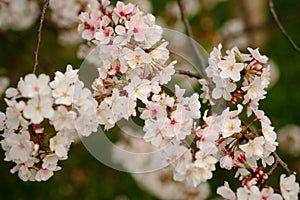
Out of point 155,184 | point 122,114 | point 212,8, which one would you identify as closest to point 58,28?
point 155,184

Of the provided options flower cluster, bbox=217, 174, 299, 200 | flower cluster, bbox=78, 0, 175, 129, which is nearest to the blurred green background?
flower cluster, bbox=78, 0, 175, 129

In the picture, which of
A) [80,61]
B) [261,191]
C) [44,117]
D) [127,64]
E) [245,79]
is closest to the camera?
[44,117]

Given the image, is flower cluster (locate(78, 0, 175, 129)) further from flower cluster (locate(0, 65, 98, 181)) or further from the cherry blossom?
the cherry blossom

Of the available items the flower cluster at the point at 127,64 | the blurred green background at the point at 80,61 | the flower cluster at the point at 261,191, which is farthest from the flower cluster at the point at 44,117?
the blurred green background at the point at 80,61

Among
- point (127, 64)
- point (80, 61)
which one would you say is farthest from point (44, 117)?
point (80, 61)

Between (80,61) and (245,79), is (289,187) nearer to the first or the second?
(245,79)

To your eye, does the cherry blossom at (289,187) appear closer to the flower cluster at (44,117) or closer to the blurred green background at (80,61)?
the flower cluster at (44,117)
